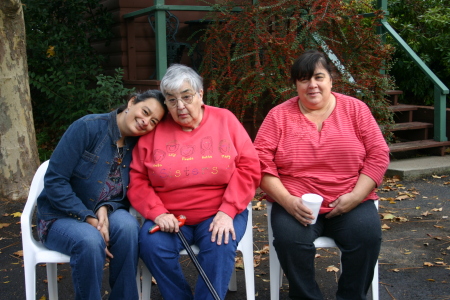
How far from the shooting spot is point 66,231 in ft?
8.35

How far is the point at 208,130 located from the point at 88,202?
0.75 m

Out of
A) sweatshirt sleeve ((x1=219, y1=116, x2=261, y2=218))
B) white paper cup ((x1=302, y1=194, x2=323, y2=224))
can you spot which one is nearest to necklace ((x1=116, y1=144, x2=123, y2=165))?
sweatshirt sleeve ((x1=219, y1=116, x2=261, y2=218))

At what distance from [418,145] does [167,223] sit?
4808 mm

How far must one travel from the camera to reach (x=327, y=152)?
2.82m

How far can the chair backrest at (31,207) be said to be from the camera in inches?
102

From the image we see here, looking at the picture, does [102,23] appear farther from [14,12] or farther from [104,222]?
[104,222]

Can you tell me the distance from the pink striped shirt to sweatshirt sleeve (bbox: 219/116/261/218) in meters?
0.08

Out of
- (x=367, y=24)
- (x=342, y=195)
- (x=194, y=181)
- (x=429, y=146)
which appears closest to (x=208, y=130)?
(x=194, y=181)

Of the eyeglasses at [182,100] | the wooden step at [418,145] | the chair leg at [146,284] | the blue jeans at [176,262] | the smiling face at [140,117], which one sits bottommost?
the chair leg at [146,284]

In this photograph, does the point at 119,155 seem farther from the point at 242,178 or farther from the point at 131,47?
the point at 131,47

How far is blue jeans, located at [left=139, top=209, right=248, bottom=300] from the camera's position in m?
2.56

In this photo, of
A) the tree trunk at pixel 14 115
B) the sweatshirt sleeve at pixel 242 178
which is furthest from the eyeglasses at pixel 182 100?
the tree trunk at pixel 14 115

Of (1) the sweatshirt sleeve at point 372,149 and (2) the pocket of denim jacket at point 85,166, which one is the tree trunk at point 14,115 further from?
(1) the sweatshirt sleeve at point 372,149

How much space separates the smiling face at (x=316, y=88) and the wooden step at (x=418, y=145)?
3713 mm
